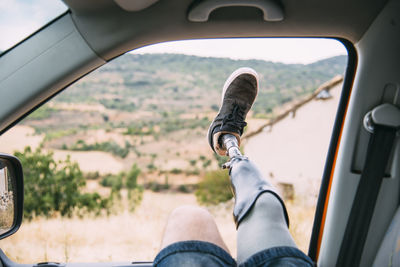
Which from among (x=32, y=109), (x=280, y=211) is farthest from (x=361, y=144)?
(x=32, y=109)

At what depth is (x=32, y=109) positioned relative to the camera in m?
0.88

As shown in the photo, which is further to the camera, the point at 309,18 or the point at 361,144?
the point at 361,144

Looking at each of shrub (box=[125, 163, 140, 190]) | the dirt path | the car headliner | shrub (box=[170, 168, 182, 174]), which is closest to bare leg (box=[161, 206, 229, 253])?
the car headliner

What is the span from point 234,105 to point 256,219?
62 cm

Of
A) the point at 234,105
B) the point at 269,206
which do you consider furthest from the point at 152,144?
the point at 269,206

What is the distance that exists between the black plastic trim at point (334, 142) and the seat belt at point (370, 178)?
0.45 ft

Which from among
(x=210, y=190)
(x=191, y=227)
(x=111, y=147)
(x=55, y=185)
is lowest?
(x=191, y=227)

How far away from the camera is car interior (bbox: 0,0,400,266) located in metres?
0.86

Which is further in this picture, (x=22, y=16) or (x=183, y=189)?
(x=183, y=189)

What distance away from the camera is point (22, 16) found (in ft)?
3.11

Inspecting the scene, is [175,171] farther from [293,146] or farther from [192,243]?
[192,243]

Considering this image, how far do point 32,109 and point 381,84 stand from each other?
1.04m

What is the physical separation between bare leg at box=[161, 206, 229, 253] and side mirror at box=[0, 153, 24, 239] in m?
0.40

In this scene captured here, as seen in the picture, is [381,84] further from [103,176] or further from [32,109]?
[103,176]
